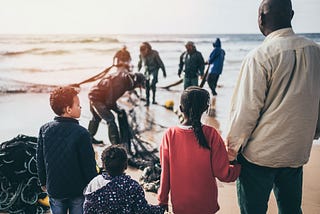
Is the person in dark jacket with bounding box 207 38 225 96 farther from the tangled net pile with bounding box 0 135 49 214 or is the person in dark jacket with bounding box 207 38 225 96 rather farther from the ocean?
the tangled net pile with bounding box 0 135 49 214

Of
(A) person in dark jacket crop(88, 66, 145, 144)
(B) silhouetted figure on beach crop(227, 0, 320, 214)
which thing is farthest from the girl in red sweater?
(A) person in dark jacket crop(88, 66, 145, 144)

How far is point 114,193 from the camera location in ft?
7.16

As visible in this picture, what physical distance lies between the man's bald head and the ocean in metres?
5.10

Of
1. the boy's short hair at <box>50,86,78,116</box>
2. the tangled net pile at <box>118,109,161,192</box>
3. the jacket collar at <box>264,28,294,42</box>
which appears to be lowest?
the tangled net pile at <box>118,109,161,192</box>

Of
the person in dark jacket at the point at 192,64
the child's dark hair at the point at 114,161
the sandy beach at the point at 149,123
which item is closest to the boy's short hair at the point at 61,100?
the child's dark hair at the point at 114,161

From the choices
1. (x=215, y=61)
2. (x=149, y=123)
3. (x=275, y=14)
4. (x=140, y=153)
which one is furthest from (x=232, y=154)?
(x=215, y=61)

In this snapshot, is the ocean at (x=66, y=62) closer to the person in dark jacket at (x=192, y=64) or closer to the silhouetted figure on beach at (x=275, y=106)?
the person in dark jacket at (x=192, y=64)

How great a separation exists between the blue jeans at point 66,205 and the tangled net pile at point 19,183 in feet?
3.30

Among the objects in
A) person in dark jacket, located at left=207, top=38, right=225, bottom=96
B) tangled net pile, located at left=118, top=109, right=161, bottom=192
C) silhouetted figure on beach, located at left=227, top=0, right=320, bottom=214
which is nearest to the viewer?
silhouetted figure on beach, located at left=227, top=0, right=320, bottom=214

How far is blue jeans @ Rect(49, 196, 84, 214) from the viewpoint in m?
2.67

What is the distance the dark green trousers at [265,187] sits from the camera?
7.57ft

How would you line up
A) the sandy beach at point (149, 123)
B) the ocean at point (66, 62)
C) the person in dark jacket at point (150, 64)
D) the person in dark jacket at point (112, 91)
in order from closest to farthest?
1. the sandy beach at point (149, 123)
2. the person in dark jacket at point (112, 91)
3. the person in dark jacket at point (150, 64)
4. the ocean at point (66, 62)

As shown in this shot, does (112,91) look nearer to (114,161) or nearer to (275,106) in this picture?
(114,161)

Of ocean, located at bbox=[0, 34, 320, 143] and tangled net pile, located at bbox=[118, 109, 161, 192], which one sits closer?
tangled net pile, located at bbox=[118, 109, 161, 192]
